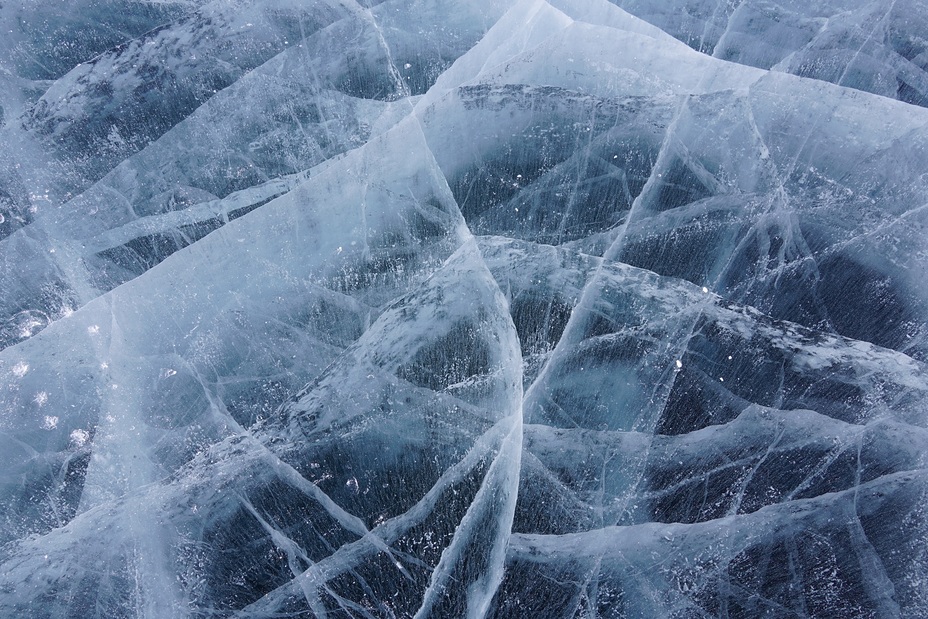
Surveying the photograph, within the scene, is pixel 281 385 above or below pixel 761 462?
above

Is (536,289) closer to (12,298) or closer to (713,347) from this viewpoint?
(713,347)

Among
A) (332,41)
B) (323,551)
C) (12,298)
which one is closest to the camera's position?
(323,551)

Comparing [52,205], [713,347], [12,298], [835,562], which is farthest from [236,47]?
[835,562]

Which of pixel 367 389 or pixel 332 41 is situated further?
pixel 332 41

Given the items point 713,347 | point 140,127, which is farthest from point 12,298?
point 713,347

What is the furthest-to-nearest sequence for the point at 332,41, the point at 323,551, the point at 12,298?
the point at 332,41, the point at 12,298, the point at 323,551

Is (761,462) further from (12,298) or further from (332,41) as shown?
(12,298)

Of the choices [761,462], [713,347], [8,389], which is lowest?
[761,462]
